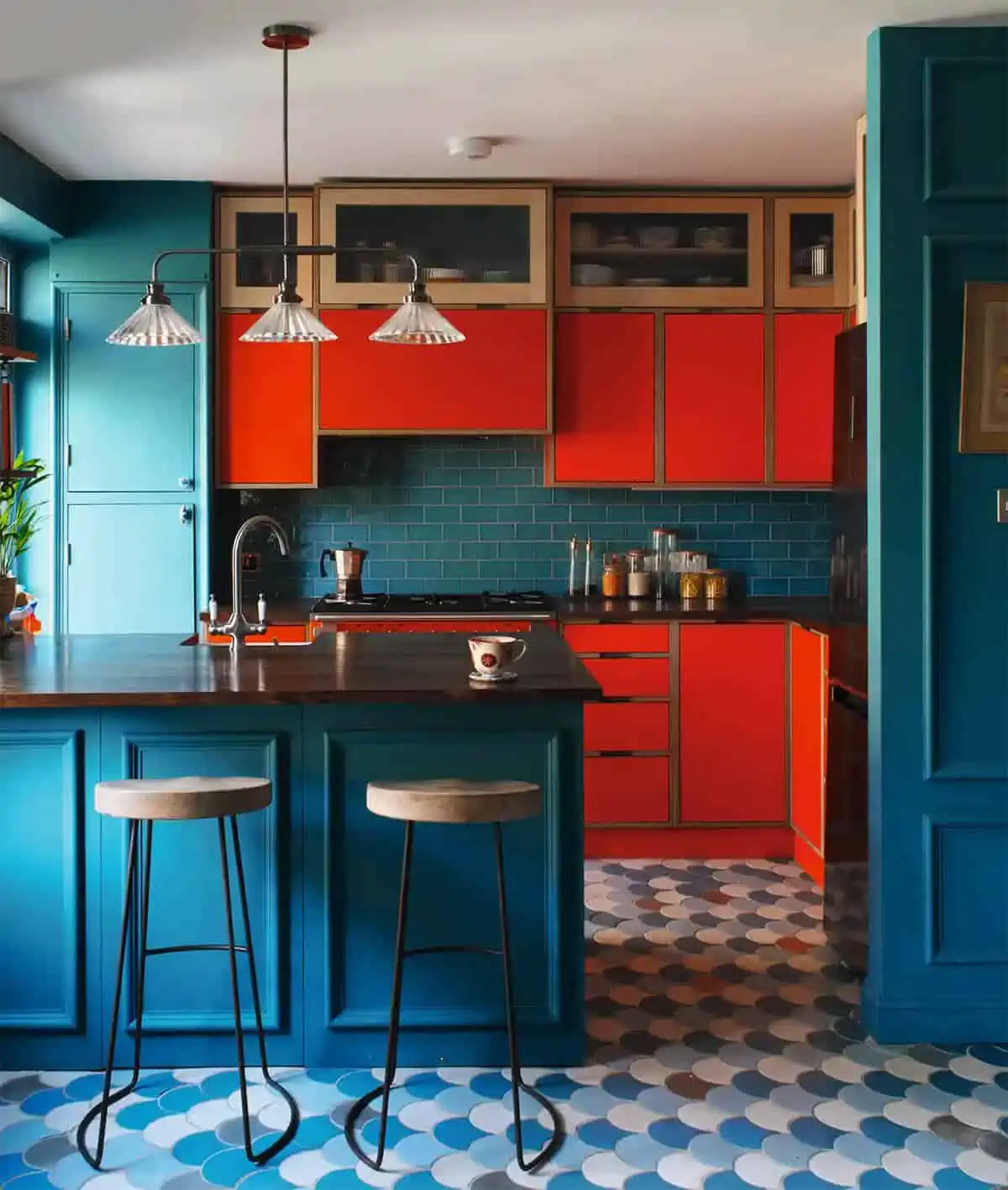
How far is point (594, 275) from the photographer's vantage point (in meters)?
5.46

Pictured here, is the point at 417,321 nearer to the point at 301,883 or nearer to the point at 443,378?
the point at 301,883

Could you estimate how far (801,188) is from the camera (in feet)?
17.9

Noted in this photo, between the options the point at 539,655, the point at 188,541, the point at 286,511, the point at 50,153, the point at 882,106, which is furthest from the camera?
the point at 286,511

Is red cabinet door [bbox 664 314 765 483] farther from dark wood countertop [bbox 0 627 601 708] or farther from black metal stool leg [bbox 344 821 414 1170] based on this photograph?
black metal stool leg [bbox 344 821 414 1170]

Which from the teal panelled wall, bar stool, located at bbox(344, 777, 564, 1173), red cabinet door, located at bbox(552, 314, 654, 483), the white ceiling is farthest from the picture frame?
red cabinet door, located at bbox(552, 314, 654, 483)

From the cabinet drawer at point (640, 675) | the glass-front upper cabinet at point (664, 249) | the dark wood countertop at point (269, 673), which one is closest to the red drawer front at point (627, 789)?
the cabinet drawer at point (640, 675)

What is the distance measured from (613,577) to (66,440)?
7.99ft

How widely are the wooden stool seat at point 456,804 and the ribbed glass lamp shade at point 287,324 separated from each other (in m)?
1.44

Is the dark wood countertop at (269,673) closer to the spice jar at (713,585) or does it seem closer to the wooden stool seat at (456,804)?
the wooden stool seat at (456,804)

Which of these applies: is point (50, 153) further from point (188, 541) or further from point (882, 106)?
point (882, 106)

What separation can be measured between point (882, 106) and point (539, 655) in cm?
176

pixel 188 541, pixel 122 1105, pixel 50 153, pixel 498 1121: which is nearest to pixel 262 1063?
pixel 122 1105

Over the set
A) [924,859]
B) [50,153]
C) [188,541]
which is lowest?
[924,859]

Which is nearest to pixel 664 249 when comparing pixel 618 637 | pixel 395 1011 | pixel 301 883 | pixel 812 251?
pixel 812 251
